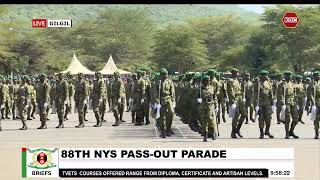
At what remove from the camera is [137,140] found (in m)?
14.9

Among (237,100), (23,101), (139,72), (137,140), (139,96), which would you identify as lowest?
(137,140)

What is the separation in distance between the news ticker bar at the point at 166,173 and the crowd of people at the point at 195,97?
488 centimetres

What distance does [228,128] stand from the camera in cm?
1908

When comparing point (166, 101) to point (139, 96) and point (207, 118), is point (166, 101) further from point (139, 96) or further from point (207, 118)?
point (139, 96)

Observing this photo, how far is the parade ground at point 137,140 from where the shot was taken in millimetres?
11312

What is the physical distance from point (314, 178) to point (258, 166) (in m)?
0.89

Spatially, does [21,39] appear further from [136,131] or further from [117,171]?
[117,171]

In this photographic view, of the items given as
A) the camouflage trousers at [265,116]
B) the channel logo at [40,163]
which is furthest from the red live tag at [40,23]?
the camouflage trousers at [265,116]

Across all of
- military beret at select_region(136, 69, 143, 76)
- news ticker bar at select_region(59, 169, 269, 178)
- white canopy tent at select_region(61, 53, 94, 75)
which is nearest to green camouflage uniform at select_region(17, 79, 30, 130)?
white canopy tent at select_region(61, 53, 94, 75)

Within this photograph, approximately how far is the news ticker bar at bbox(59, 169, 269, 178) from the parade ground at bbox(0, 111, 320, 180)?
78 centimetres

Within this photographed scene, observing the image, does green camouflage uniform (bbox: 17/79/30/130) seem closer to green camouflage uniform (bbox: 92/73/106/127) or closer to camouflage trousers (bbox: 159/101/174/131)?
green camouflage uniform (bbox: 92/73/106/127)

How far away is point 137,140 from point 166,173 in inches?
208

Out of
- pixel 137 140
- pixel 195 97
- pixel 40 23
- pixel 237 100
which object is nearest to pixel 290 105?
pixel 237 100

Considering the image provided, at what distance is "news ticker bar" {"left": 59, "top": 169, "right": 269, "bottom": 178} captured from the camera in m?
9.63
